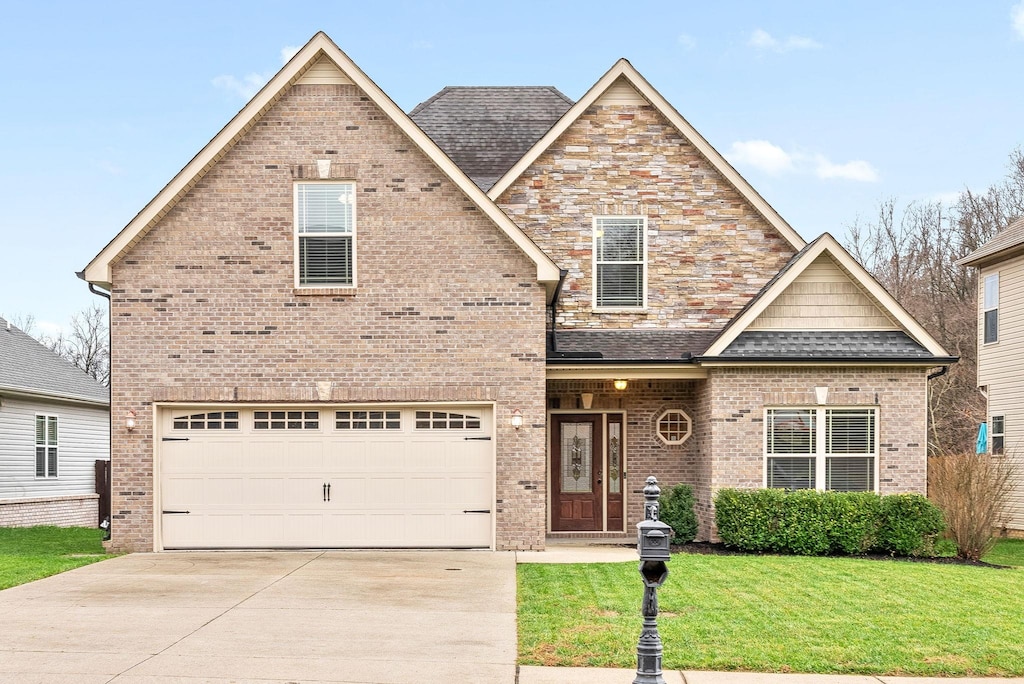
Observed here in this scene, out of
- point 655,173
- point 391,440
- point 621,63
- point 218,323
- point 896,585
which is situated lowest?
point 896,585

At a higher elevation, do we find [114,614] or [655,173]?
[655,173]

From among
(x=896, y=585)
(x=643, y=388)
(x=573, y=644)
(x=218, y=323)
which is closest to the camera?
(x=573, y=644)

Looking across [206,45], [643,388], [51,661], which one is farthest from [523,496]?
[206,45]

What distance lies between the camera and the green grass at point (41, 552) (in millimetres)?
12406

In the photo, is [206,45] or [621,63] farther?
[206,45]

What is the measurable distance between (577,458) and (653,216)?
4570mm

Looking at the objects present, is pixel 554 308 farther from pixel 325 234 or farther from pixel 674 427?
pixel 325 234

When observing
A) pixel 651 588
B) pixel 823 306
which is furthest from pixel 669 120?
pixel 651 588

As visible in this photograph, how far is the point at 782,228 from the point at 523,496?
6.92 meters

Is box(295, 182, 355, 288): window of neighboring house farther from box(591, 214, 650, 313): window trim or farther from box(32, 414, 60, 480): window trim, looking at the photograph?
box(32, 414, 60, 480): window trim

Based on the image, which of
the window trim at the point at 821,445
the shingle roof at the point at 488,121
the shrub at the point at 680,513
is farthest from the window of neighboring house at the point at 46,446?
the window trim at the point at 821,445

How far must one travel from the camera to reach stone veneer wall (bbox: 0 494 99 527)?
22266 mm

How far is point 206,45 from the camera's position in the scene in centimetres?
2492

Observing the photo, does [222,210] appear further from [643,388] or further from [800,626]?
[800,626]
